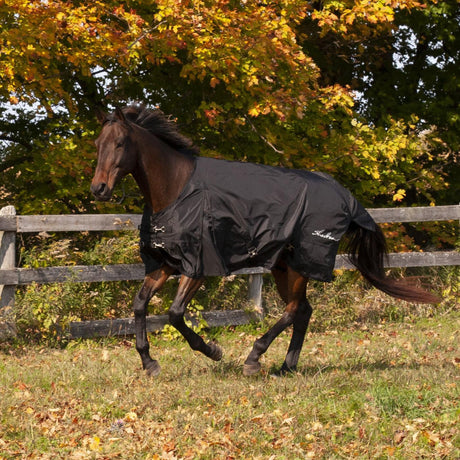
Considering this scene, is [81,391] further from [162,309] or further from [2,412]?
[162,309]

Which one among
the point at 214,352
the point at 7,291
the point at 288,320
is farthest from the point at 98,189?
the point at 7,291

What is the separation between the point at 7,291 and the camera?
27.5 ft

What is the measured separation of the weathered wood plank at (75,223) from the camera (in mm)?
8477

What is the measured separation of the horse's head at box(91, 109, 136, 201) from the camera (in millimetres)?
5785

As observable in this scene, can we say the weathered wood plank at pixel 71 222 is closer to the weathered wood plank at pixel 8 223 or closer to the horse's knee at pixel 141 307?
the weathered wood plank at pixel 8 223

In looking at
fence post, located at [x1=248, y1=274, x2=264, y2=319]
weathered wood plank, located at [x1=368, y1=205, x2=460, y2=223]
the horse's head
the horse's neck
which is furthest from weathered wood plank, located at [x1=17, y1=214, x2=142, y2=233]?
weathered wood plank, located at [x1=368, y1=205, x2=460, y2=223]

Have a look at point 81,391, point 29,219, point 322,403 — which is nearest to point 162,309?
point 29,219

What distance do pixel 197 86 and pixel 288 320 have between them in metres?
4.99

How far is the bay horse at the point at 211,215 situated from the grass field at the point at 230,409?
0.60m

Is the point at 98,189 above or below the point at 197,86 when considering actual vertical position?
below

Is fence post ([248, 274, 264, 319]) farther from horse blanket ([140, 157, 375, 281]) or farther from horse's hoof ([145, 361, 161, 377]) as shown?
horse's hoof ([145, 361, 161, 377])

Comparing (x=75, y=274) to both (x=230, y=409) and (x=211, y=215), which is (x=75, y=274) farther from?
(x=230, y=409)

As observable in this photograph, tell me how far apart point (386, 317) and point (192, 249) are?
17.0 ft

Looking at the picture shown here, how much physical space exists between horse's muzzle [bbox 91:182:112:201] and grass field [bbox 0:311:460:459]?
1.54 metres
